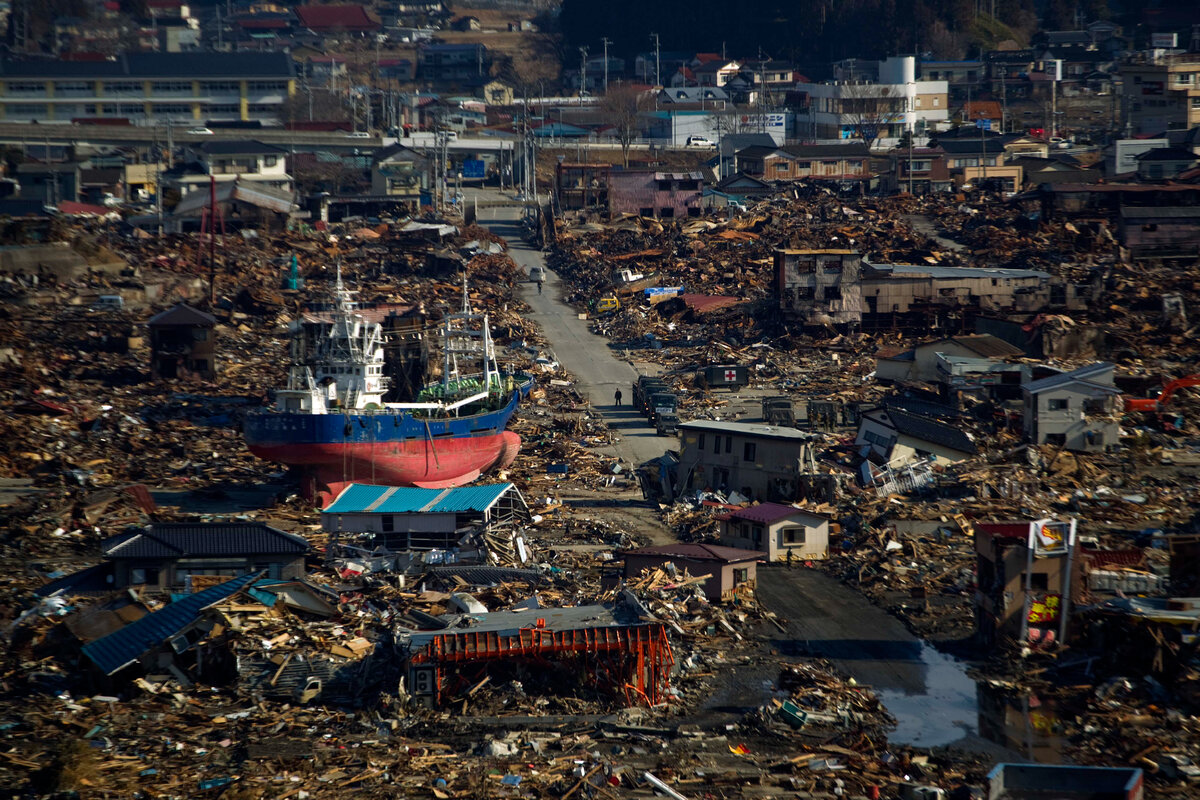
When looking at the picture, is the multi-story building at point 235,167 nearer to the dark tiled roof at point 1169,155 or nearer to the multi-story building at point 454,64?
the dark tiled roof at point 1169,155

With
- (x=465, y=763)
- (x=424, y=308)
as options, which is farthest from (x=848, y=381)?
(x=465, y=763)

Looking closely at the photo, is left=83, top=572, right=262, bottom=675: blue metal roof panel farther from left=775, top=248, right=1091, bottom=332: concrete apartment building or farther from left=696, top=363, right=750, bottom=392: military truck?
left=775, top=248, right=1091, bottom=332: concrete apartment building

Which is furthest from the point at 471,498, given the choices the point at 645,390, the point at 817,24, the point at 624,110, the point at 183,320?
the point at 817,24

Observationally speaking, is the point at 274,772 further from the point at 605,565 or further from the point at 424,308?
the point at 424,308

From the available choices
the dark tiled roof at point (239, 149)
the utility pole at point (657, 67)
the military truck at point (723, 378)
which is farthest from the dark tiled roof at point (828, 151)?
the military truck at point (723, 378)

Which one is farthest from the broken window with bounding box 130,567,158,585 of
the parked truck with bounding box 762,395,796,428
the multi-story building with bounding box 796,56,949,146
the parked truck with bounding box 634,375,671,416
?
the multi-story building with bounding box 796,56,949,146
